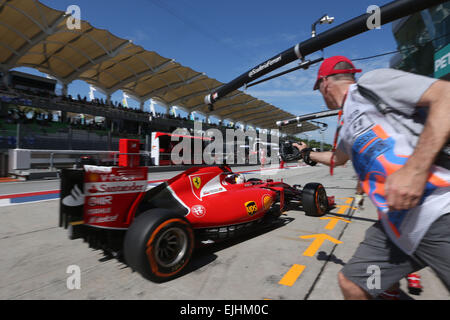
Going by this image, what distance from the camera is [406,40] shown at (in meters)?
25.4

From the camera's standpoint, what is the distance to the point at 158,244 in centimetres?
231

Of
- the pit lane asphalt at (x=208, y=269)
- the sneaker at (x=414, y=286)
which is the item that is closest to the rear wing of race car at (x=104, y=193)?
the pit lane asphalt at (x=208, y=269)

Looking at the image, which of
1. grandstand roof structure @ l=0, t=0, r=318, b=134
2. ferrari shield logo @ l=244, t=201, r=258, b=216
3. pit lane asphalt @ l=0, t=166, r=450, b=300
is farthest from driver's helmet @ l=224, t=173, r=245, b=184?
grandstand roof structure @ l=0, t=0, r=318, b=134

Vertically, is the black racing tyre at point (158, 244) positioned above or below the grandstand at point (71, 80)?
below

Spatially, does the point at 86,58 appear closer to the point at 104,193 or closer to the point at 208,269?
the point at 104,193

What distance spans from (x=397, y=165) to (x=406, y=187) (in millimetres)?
160

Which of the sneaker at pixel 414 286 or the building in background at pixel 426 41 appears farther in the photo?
the building in background at pixel 426 41

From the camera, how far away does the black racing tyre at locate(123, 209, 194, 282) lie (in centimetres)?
221

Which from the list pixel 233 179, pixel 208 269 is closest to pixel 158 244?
pixel 208 269

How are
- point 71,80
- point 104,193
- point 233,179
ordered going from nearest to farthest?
point 104,193
point 233,179
point 71,80

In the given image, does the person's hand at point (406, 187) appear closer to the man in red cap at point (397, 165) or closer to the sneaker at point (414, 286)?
the man in red cap at point (397, 165)

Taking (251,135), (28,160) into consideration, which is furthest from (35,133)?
(251,135)

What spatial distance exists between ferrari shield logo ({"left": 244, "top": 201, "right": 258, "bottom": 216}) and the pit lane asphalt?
0.40m

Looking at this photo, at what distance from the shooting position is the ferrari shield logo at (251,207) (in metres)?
3.48
